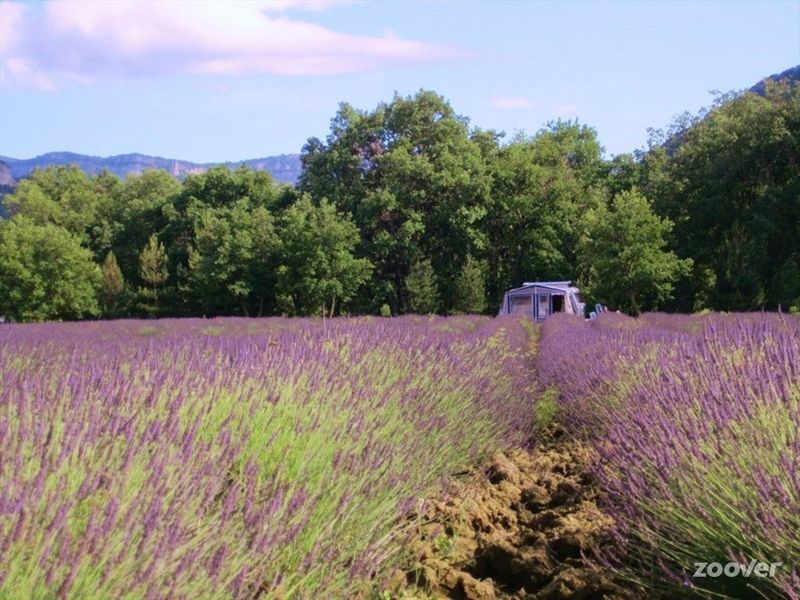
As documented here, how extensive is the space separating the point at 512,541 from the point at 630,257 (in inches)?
1452

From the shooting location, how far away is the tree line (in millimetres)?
41375

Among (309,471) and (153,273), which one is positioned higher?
(309,471)

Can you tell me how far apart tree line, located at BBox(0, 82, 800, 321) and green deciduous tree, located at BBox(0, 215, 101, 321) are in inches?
3.6

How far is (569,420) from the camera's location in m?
7.91

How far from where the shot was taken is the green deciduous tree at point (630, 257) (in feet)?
132

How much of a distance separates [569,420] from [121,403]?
5466 millimetres

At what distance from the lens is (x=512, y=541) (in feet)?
15.6

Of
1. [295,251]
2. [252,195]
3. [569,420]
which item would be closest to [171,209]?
[252,195]

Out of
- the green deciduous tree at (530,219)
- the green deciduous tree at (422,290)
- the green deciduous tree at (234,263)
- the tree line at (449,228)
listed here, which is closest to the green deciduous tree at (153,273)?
the tree line at (449,228)

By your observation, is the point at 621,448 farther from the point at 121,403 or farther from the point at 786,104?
the point at 786,104

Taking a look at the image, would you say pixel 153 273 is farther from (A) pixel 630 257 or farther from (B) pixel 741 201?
(B) pixel 741 201

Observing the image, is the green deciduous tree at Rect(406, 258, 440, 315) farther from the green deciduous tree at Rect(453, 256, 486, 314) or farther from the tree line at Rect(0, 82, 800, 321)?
the green deciduous tree at Rect(453, 256, 486, 314)

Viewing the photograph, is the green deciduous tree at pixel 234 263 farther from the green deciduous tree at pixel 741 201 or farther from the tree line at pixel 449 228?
the green deciduous tree at pixel 741 201

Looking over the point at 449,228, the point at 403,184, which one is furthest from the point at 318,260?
the point at 449,228
